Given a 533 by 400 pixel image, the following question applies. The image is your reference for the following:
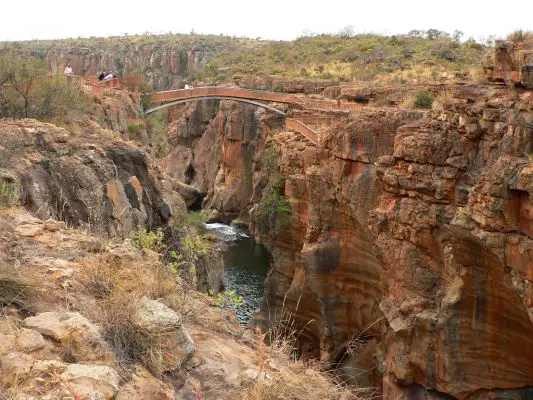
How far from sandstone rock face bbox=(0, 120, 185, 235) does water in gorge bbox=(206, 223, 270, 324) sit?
12863 mm

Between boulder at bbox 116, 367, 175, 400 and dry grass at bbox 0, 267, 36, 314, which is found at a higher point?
dry grass at bbox 0, 267, 36, 314

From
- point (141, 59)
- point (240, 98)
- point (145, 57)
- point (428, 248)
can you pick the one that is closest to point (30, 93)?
point (428, 248)

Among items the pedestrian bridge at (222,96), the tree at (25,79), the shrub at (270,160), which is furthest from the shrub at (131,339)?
the pedestrian bridge at (222,96)

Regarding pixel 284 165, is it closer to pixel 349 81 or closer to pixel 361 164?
pixel 361 164

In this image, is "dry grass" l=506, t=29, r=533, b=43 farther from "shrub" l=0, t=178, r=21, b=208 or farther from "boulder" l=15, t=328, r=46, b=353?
"boulder" l=15, t=328, r=46, b=353

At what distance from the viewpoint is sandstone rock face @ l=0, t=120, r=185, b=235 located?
33.2 feet

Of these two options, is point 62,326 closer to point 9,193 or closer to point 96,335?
point 96,335

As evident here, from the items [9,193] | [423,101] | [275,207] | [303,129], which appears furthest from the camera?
[275,207]

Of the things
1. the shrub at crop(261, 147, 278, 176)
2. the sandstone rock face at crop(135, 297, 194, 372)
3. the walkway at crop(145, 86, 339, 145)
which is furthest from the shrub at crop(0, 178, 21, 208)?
the shrub at crop(261, 147, 278, 176)

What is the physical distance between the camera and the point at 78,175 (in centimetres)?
1121

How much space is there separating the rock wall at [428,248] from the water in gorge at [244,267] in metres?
6.84

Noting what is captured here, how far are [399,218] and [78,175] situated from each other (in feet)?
24.6

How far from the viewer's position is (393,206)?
1414cm

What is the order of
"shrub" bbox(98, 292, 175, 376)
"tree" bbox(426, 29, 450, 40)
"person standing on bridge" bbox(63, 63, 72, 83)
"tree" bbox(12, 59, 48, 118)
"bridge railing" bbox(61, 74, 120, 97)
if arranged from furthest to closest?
"tree" bbox(426, 29, 450, 40) < "bridge railing" bbox(61, 74, 120, 97) < "person standing on bridge" bbox(63, 63, 72, 83) < "tree" bbox(12, 59, 48, 118) < "shrub" bbox(98, 292, 175, 376)
